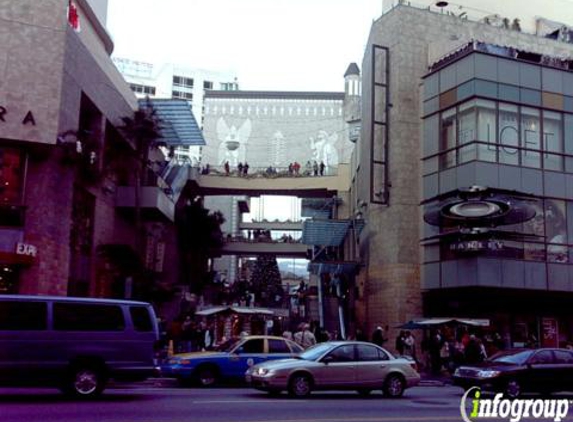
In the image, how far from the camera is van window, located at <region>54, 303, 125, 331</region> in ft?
49.3

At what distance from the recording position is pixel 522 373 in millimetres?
18203

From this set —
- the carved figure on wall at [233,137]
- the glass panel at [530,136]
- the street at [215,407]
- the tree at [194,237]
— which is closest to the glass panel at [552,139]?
the glass panel at [530,136]

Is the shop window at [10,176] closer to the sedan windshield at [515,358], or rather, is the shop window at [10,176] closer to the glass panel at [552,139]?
the sedan windshield at [515,358]

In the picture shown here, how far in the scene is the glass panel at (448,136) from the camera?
3328cm

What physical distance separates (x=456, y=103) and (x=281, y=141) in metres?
50.5

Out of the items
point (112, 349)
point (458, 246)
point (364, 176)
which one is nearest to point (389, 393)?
point (112, 349)

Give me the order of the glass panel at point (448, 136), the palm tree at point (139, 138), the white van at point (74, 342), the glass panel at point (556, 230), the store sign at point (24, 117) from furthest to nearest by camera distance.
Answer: the palm tree at point (139, 138), the glass panel at point (448, 136), the glass panel at point (556, 230), the store sign at point (24, 117), the white van at point (74, 342)

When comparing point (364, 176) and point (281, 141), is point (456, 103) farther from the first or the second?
point (281, 141)

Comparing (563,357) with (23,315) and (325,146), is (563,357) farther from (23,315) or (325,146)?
(325,146)

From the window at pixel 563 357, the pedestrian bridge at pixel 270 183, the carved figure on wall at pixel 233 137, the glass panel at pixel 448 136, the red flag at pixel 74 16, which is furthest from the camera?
the carved figure on wall at pixel 233 137

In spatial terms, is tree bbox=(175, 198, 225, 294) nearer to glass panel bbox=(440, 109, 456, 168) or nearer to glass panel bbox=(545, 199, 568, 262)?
glass panel bbox=(440, 109, 456, 168)

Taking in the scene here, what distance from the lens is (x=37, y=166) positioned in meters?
27.5

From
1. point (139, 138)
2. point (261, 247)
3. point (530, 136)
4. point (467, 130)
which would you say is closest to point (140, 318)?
point (467, 130)

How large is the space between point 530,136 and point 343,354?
19093mm
